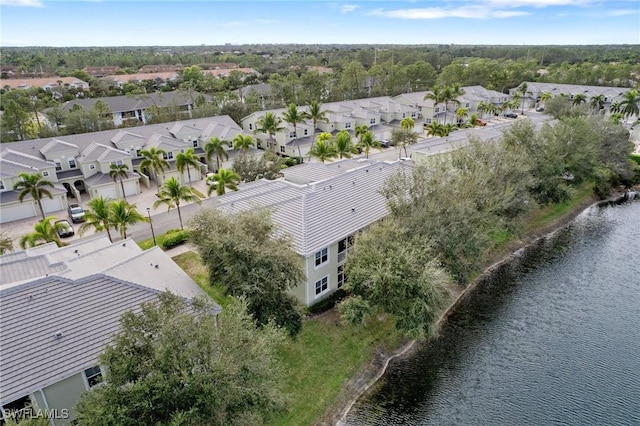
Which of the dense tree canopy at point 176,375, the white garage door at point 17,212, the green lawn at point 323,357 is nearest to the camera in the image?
the dense tree canopy at point 176,375

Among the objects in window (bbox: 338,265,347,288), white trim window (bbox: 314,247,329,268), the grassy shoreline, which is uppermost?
white trim window (bbox: 314,247,329,268)

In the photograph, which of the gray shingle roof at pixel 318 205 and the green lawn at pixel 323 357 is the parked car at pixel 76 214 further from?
the green lawn at pixel 323 357

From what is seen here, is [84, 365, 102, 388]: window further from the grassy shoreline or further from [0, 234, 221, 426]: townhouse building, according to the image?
the grassy shoreline

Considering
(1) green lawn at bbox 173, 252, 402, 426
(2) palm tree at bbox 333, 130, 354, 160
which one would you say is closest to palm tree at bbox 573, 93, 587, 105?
(2) palm tree at bbox 333, 130, 354, 160

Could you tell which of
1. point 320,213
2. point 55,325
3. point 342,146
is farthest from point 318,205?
point 342,146

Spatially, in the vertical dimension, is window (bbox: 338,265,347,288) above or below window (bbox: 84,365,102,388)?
below

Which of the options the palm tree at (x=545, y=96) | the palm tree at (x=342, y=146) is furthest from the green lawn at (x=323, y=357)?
the palm tree at (x=545, y=96)
